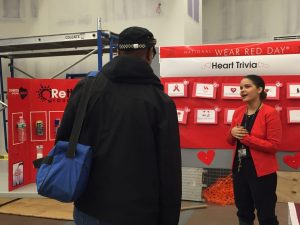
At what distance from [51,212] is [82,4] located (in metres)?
2.83

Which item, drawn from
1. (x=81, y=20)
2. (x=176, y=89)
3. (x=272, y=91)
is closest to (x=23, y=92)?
(x=176, y=89)

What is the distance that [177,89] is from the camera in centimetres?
344

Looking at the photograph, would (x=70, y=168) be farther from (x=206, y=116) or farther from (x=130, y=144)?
(x=206, y=116)

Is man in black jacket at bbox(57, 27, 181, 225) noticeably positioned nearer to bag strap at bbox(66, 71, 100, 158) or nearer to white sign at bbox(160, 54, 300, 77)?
bag strap at bbox(66, 71, 100, 158)

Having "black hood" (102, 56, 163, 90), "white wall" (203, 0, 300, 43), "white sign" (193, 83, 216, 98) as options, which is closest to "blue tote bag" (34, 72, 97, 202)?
"black hood" (102, 56, 163, 90)

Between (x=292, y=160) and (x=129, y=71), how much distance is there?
7.26 ft

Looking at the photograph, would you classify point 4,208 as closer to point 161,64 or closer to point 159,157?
point 161,64

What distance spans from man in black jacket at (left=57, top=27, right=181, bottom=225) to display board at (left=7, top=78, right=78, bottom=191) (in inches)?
95.7

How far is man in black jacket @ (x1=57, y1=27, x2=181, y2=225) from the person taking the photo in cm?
134

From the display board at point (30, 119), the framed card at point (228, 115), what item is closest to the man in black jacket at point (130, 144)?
the framed card at point (228, 115)

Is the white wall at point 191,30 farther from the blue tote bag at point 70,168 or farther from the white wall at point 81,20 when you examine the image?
the blue tote bag at point 70,168

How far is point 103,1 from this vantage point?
4.98 m

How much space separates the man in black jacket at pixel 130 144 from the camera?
1337mm

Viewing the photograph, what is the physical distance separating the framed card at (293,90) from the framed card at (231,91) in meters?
0.42
